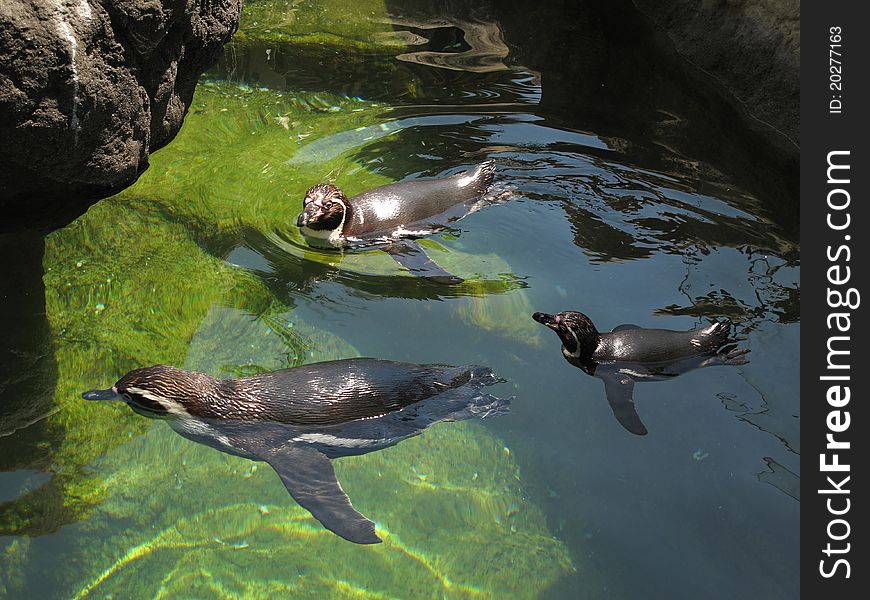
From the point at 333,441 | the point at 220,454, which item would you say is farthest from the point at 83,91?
the point at 333,441

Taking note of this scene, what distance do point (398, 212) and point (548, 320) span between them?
1.96m

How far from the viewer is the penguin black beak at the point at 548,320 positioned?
527cm

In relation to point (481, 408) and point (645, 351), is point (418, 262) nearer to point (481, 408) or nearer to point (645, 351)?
point (481, 408)

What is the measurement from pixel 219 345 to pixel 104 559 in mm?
1638

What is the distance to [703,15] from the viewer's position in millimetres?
8500

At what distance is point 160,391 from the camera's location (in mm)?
4625

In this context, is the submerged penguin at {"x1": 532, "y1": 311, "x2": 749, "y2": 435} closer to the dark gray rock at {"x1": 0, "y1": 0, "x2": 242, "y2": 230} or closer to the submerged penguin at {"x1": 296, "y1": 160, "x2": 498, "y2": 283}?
the submerged penguin at {"x1": 296, "y1": 160, "x2": 498, "y2": 283}

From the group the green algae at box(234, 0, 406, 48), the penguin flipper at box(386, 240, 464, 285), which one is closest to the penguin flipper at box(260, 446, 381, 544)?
the penguin flipper at box(386, 240, 464, 285)

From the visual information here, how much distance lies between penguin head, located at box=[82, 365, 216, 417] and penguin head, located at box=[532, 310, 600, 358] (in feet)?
6.85

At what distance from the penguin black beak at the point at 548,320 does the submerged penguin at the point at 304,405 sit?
76 centimetres

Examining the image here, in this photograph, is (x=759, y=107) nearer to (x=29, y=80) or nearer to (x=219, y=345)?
(x=219, y=345)

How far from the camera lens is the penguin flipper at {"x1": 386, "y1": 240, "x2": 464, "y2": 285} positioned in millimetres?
5969

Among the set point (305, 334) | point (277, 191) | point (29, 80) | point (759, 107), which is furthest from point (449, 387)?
point (759, 107)

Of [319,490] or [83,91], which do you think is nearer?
[83,91]
